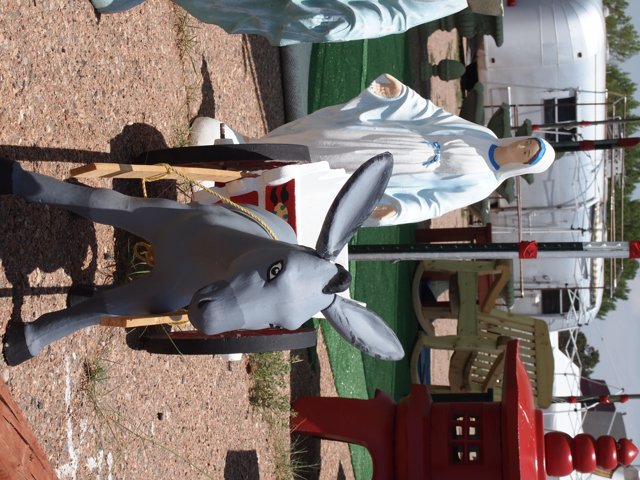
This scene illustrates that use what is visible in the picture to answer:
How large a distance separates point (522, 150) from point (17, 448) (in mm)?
3302

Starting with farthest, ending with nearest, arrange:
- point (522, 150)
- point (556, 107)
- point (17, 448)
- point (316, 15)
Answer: point (556, 107), point (522, 150), point (316, 15), point (17, 448)

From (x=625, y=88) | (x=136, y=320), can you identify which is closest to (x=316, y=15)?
(x=136, y=320)

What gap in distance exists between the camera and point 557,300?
11.7 m

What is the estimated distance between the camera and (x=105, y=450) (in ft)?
12.9

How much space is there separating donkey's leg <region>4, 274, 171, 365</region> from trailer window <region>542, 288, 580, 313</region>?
31.0ft

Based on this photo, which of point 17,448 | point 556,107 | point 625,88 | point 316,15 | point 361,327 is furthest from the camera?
point 625,88

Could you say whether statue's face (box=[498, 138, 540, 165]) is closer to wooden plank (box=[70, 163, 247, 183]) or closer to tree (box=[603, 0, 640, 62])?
wooden plank (box=[70, 163, 247, 183])

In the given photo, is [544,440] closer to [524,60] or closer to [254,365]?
[254,365]

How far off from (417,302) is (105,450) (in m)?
6.04

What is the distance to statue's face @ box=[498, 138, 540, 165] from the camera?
4.81 metres

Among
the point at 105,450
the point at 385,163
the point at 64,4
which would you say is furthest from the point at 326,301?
the point at 64,4

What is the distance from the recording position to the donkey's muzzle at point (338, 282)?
275 cm

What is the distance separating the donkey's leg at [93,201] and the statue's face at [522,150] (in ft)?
7.88

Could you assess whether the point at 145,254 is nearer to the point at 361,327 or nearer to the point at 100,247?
the point at 100,247
